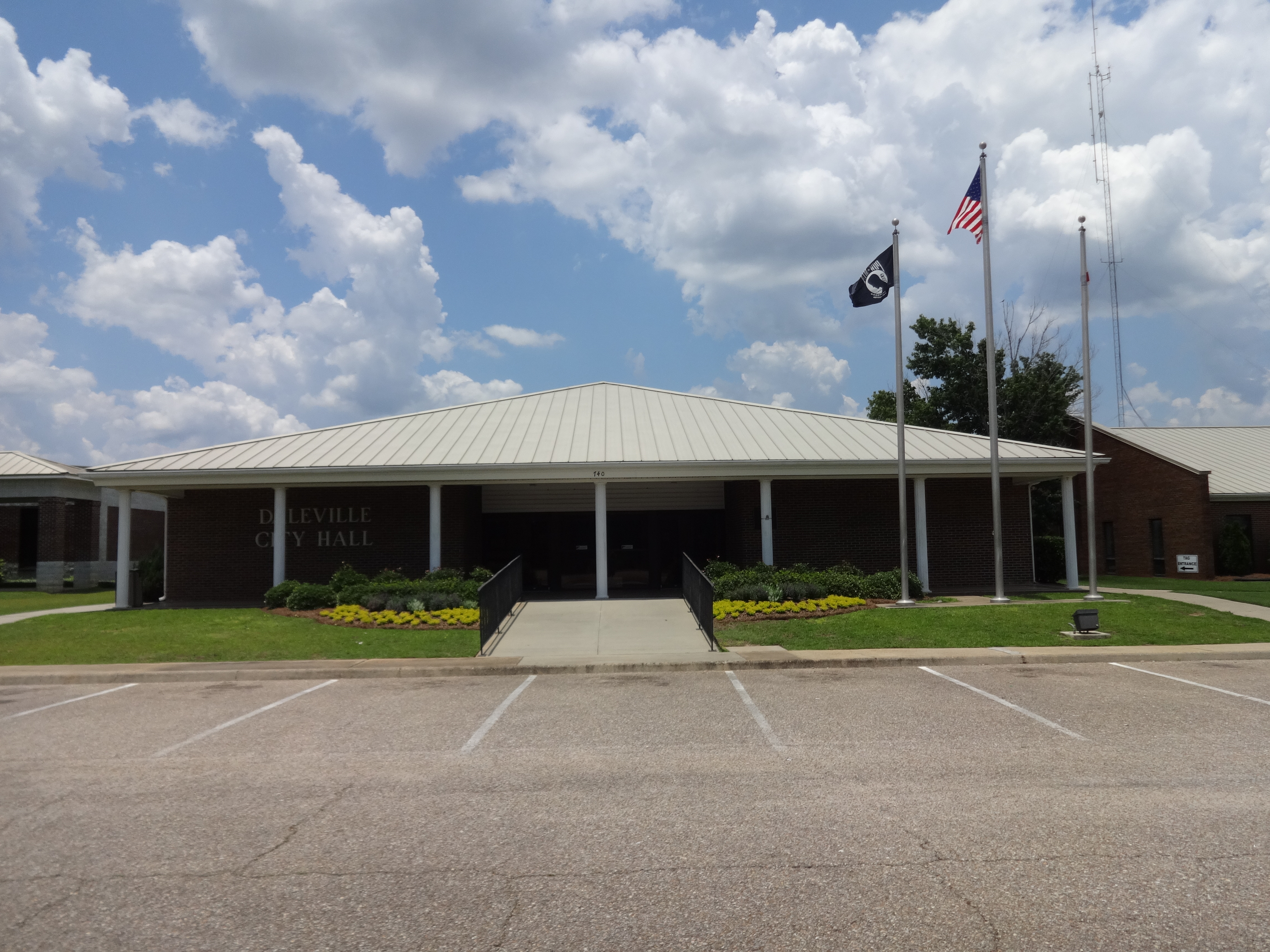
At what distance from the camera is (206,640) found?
1572 centimetres

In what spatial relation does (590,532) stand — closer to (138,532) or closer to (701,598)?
(701,598)

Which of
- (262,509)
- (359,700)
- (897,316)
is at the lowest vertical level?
(359,700)

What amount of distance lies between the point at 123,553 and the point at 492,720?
16714 mm

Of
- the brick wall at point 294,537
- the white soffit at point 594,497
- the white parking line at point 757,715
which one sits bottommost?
the white parking line at point 757,715

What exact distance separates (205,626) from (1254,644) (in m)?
18.5

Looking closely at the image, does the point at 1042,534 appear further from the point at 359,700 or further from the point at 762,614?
the point at 359,700

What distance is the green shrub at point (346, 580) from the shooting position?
67.0ft

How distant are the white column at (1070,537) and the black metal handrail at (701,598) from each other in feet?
31.2

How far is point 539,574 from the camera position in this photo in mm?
25047

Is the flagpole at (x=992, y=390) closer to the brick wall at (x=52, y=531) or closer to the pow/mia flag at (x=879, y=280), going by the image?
the pow/mia flag at (x=879, y=280)

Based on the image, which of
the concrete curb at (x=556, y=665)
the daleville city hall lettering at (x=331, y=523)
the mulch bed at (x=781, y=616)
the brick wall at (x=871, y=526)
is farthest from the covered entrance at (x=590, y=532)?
the concrete curb at (x=556, y=665)

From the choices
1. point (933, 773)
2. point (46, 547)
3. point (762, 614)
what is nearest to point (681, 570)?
point (762, 614)

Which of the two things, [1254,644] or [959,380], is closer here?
[1254,644]

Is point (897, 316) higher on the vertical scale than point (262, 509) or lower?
higher
